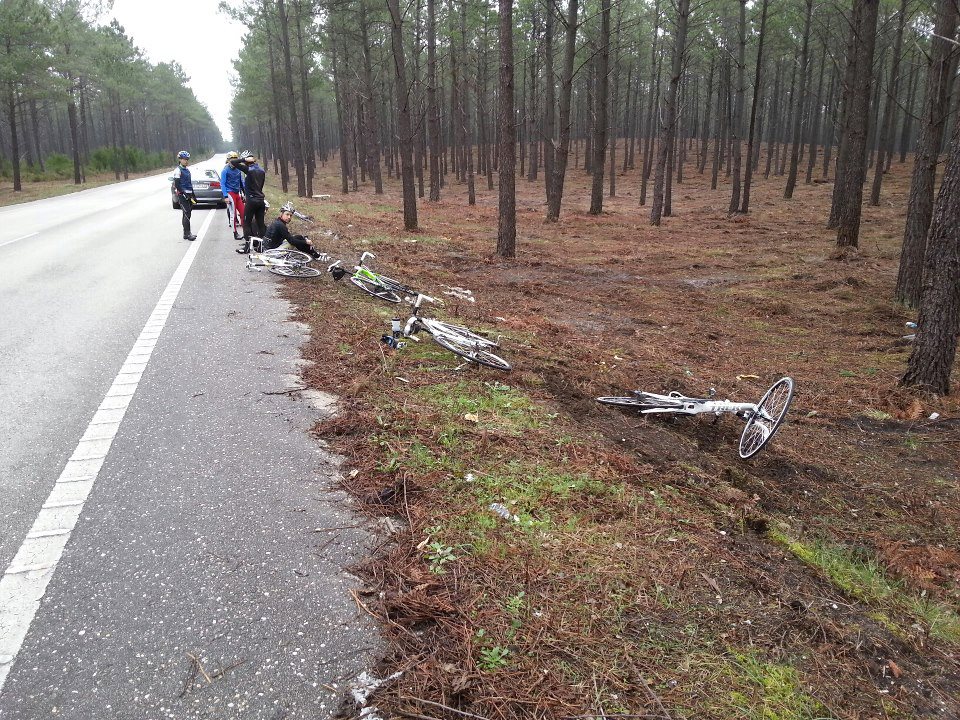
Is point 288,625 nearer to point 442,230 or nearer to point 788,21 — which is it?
point 442,230

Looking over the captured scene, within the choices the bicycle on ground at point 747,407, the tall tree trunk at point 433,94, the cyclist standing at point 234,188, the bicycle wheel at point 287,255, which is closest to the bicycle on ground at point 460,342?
the bicycle on ground at point 747,407

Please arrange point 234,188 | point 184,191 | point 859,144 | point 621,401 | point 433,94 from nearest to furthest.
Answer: point 621,401 → point 234,188 → point 184,191 → point 859,144 → point 433,94

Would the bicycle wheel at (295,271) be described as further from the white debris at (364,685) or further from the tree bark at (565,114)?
the tree bark at (565,114)

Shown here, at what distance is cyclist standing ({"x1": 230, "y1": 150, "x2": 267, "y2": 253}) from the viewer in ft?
39.6

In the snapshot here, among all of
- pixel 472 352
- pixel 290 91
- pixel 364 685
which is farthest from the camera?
pixel 290 91

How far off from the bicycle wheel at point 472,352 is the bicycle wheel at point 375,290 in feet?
9.00

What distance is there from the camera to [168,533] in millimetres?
3246

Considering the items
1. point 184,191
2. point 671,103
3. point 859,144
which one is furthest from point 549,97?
point 184,191

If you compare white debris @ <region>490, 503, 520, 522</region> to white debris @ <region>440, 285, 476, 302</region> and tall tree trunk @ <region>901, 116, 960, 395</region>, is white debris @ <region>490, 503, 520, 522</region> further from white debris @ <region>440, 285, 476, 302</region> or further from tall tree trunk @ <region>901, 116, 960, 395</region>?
white debris @ <region>440, 285, 476, 302</region>

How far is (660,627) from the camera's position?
8.89ft

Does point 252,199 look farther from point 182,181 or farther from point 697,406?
point 697,406

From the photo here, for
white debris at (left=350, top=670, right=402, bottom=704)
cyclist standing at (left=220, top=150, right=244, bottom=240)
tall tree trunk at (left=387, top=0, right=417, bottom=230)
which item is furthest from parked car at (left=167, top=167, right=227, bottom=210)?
white debris at (left=350, top=670, right=402, bottom=704)

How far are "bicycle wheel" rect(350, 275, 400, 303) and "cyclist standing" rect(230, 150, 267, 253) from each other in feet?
13.9

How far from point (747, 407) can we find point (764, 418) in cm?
16
